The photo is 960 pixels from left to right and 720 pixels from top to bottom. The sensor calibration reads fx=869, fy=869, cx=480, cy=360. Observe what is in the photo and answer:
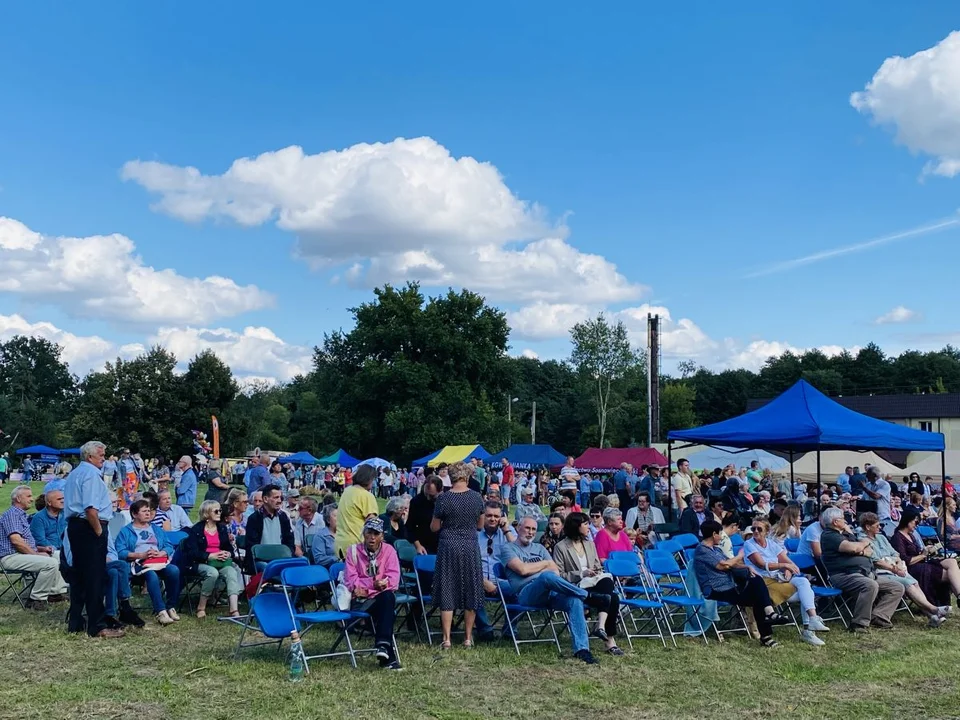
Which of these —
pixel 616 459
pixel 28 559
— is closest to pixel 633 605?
pixel 28 559

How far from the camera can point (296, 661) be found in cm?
548

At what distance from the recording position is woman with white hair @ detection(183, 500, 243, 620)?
7359 millimetres

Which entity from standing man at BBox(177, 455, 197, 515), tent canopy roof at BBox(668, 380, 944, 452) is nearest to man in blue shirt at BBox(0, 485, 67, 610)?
standing man at BBox(177, 455, 197, 515)

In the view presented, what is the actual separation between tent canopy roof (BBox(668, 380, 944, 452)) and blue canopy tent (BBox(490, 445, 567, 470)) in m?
15.2

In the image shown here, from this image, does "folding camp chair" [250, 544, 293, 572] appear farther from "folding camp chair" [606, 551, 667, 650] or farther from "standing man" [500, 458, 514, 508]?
"standing man" [500, 458, 514, 508]

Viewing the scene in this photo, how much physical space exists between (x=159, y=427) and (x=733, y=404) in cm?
4418

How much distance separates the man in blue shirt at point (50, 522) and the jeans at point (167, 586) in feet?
4.79

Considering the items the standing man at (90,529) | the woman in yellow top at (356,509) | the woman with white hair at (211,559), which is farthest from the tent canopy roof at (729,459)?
the standing man at (90,529)

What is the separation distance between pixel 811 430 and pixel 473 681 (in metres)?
7.19

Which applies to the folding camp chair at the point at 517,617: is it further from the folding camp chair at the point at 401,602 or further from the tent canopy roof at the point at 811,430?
the tent canopy roof at the point at 811,430

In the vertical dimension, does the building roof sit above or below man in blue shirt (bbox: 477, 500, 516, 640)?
above

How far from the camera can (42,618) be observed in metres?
7.18

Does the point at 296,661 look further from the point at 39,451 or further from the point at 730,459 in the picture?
the point at 39,451

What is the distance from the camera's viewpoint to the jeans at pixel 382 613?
581cm
